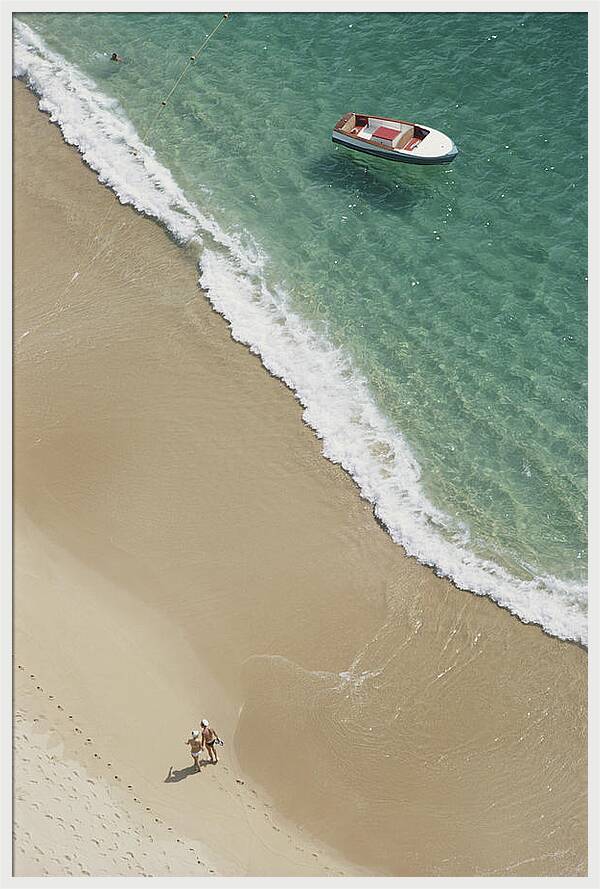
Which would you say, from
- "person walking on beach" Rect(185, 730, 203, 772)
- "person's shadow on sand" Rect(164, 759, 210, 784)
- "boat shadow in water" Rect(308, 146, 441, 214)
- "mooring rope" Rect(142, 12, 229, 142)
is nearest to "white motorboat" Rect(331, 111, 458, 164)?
"boat shadow in water" Rect(308, 146, 441, 214)

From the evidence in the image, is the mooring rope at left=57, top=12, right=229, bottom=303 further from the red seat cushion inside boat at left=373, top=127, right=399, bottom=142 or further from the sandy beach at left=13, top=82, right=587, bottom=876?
the red seat cushion inside boat at left=373, top=127, right=399, bottom=142

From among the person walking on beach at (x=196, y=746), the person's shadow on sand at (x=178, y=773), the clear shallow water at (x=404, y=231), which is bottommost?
the person's shadow on sand at (x=178, y=773)

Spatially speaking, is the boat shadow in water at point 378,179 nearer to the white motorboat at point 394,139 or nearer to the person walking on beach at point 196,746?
the white motorboat at point 394,139

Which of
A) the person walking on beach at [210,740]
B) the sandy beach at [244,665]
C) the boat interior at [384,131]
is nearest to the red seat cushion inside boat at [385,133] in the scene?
the boat interior at [384,131]

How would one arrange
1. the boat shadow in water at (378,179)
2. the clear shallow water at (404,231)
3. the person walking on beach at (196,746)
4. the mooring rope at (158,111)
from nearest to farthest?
the person walking on beach at (196,746)
the clear shallow water at (404,231)
the mooring rope at (158,111)
the boat shadow in water at (378,179)

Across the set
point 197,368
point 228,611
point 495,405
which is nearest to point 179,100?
point 197,368

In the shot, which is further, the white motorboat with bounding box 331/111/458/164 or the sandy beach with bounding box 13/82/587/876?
the white motorboat with bounding box 331/111/458/164
